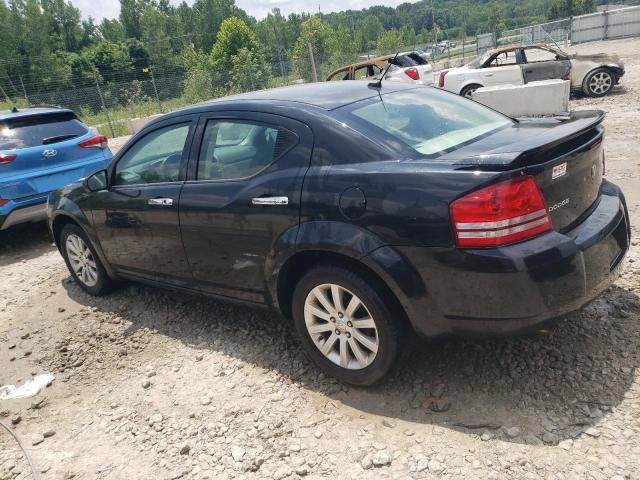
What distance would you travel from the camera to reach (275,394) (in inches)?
127

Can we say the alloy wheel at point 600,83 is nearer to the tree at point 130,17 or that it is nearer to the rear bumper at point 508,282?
the rear bumper at point 508,282

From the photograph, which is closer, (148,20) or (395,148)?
(395,148)

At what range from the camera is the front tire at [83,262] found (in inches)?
191

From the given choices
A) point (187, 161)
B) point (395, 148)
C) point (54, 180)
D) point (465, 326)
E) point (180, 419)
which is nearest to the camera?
point (465, 326)

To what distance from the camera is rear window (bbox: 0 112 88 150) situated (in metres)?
6.40

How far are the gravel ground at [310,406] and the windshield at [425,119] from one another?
1.17 meters

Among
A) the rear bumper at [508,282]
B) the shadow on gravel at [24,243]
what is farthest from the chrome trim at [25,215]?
the rear bumper at [508,282]

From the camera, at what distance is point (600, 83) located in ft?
42.5

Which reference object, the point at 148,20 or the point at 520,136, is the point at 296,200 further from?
the point at 148,20

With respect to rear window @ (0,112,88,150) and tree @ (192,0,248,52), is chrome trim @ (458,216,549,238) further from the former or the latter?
tree @ (192,0,248,52)

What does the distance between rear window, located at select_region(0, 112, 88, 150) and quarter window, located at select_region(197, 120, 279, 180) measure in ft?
13.0

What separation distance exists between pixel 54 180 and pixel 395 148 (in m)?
5.22

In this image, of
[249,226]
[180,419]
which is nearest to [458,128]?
[249,226]

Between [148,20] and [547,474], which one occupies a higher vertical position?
[148,20]
